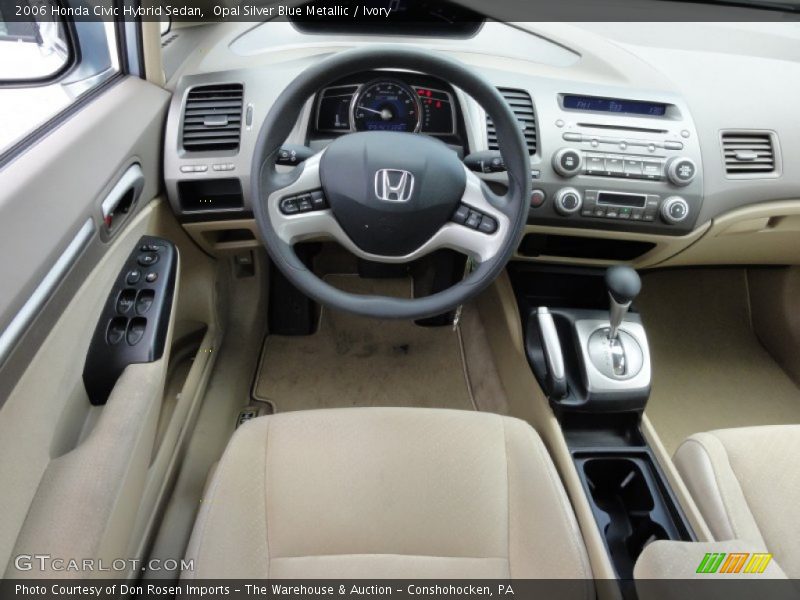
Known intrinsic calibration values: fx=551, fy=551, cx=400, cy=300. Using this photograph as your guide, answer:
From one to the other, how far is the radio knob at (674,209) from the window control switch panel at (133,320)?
1.11 metres

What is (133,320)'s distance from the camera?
1.03m

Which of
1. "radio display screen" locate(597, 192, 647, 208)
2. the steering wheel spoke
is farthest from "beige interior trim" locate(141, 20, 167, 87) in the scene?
"radio display screen" locate(597, 192, 647, 208)

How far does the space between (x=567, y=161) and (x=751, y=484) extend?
2.45 ft

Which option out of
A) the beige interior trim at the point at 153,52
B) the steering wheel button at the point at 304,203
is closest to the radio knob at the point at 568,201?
the steering wheel button at the point at 304,203

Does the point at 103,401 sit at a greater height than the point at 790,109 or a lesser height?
lesser

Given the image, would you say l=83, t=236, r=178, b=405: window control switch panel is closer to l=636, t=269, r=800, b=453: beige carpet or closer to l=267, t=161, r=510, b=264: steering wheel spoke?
l=267, t=161, r=510, b=264: steering wheel spoke

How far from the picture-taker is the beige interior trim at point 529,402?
1.02 meters

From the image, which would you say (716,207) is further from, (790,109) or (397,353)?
(397,353)

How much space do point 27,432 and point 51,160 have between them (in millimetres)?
425

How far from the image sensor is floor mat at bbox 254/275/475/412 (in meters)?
1.80

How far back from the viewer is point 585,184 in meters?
1.28

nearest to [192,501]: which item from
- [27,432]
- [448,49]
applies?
[27,432]

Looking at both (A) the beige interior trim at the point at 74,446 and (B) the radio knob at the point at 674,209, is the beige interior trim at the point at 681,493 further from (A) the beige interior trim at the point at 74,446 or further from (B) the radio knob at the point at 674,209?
(A) the beige interior trim at the point at 74,446

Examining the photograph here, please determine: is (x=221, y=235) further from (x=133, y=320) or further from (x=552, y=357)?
(x=552, y=357)
